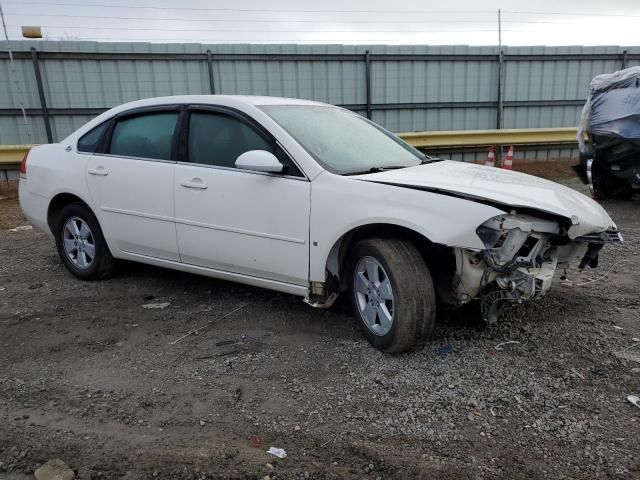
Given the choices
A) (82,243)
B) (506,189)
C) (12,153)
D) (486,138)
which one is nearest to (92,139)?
(82,243)

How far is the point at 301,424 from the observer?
279cm

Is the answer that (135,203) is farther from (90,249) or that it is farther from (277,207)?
(277,207)

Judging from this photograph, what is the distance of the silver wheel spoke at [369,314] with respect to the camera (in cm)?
353

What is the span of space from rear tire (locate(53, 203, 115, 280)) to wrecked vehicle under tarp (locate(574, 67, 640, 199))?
664cm

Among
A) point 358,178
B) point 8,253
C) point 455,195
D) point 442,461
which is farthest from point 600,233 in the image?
point 8,253

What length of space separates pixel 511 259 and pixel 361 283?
3.15ft

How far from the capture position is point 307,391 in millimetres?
3113

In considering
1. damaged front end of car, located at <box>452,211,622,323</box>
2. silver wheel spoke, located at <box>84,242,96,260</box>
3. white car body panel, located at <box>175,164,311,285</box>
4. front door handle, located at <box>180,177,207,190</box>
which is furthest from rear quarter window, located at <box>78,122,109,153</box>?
damaged front end of car, located at <box>452,211,622,323</box>

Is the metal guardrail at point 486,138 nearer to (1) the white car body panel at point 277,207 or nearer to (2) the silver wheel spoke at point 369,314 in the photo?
(1) the white car body panel at point 277,207

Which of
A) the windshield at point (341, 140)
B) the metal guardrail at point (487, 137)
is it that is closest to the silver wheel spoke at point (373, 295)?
Result: the windshield at point (341, 140)

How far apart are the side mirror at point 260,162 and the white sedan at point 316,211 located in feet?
0.06

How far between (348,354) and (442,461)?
1.16 metres

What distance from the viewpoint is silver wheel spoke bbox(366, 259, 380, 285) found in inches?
137

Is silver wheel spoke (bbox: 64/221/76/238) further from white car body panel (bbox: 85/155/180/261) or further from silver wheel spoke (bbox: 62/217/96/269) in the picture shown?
white car body panel (bbox: 85/155/180/261)
